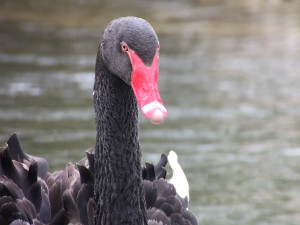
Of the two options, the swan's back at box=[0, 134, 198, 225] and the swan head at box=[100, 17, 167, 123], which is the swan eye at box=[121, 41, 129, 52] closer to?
the swan head at box=[100, 17, 167, 123]

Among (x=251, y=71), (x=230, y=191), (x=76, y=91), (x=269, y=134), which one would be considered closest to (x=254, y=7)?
(x=251, y=71)

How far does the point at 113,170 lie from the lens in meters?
3.72

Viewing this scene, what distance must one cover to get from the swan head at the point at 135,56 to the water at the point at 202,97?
2.76 meters

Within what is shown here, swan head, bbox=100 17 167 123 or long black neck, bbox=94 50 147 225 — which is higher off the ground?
swan head, bbox=100 17 167 123

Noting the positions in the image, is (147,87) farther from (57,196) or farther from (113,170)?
(57,196)

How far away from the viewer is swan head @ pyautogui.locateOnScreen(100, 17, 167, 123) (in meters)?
3.22

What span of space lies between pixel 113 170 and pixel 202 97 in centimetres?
521

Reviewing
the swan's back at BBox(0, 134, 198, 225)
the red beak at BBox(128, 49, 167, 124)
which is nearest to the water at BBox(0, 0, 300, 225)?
the swan's back at BBox(0, 134, 198, 225)

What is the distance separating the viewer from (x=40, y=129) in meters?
7.93

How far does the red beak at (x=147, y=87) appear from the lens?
307 centimetres

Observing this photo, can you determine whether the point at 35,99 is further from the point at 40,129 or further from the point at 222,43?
the point at 222,43

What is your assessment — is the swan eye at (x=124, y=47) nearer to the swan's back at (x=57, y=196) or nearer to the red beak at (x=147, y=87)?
the red beak at (x=147, y=87)

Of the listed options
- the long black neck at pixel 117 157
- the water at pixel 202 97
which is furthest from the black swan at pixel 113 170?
the water at pixel 202 97

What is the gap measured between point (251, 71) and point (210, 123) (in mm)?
2003
